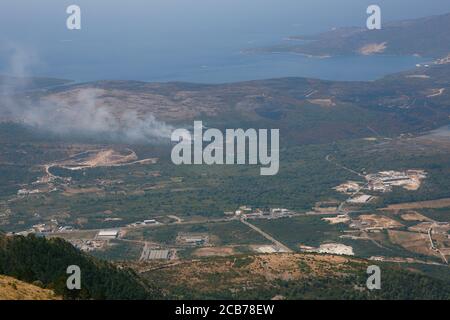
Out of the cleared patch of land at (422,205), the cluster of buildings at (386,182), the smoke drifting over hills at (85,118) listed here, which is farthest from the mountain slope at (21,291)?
the smoke drifting over hills at (85,118)

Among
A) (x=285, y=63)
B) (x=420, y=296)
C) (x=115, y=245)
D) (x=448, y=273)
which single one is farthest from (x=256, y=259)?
(x=285, y=63)

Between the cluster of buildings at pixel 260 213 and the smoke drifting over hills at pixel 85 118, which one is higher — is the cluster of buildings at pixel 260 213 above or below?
below

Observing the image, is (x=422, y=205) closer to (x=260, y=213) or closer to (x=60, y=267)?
(x=260, y=213)

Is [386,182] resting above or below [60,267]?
below

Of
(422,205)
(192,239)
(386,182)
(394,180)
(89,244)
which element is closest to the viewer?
(89,244)

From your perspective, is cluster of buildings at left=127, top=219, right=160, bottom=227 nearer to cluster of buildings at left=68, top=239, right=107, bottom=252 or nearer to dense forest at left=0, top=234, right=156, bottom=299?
cluster of buildings at left=68, top=239, right=107, bottom=252

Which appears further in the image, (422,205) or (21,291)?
(422,205)

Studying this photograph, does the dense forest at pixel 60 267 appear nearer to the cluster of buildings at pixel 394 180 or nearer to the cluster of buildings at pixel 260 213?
the cluster of buildings at pixel 260 213

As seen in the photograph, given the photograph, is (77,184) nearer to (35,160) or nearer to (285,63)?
(35,160)

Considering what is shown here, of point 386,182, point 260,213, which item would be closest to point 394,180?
point 386,182
